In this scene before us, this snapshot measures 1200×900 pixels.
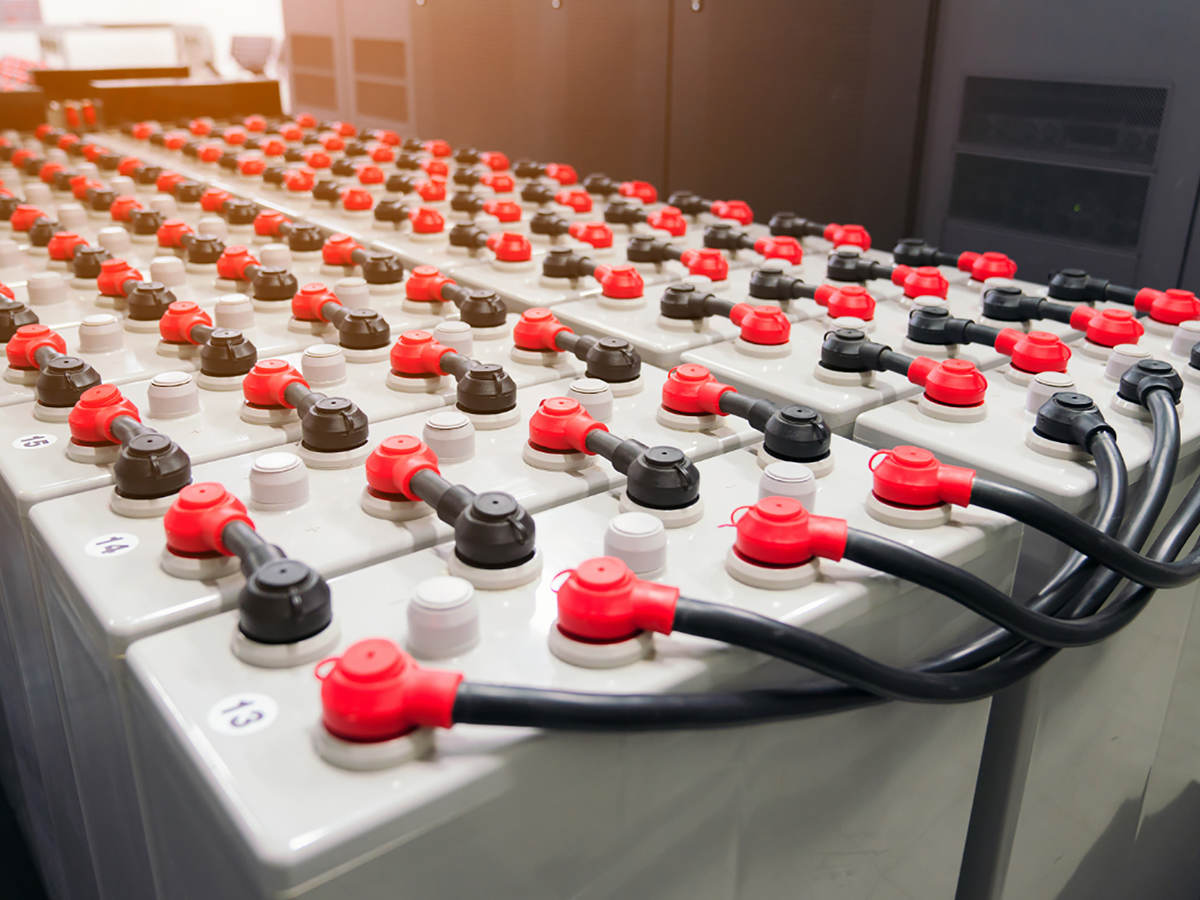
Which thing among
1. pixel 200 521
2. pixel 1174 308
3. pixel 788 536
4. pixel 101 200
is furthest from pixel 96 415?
pixel 1174 308

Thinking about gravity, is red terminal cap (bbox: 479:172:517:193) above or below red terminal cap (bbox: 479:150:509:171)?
below

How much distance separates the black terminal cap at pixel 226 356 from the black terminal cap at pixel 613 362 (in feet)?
1.32

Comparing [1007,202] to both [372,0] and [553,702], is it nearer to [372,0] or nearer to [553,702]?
[553,702]

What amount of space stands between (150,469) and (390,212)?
46.9 inches

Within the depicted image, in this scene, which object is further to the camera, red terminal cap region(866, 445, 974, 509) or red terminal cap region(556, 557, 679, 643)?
red terminal cap region(866, 445, 974, 509)

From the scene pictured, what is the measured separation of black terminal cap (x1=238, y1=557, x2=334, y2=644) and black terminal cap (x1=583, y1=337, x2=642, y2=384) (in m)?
0.55

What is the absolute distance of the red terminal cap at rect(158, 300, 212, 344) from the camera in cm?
124

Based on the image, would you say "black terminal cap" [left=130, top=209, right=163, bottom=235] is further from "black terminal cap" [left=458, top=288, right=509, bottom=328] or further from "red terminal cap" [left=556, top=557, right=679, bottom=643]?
"red terminal cap" [left=556, top=557, right=679, bottom=643]

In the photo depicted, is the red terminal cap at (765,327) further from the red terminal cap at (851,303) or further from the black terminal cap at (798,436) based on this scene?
the black terminal cap at (798,436)

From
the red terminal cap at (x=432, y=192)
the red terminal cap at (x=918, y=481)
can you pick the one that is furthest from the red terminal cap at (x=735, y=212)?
the red terminal cap at (x=918, y=481)

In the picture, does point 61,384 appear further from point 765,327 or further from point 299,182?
point 299,182

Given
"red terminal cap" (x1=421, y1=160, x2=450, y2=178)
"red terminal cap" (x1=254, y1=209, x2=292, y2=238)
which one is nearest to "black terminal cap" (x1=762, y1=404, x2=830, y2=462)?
"red terminal cap" (x1=254, y1=209, x2=292, y2=238)

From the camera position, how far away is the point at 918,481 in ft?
2.83

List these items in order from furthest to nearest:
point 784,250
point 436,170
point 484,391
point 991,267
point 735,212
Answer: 1. point 436,170
2. point 735,212
3. point 784,250
4. point 991,267
5. point 484,391
